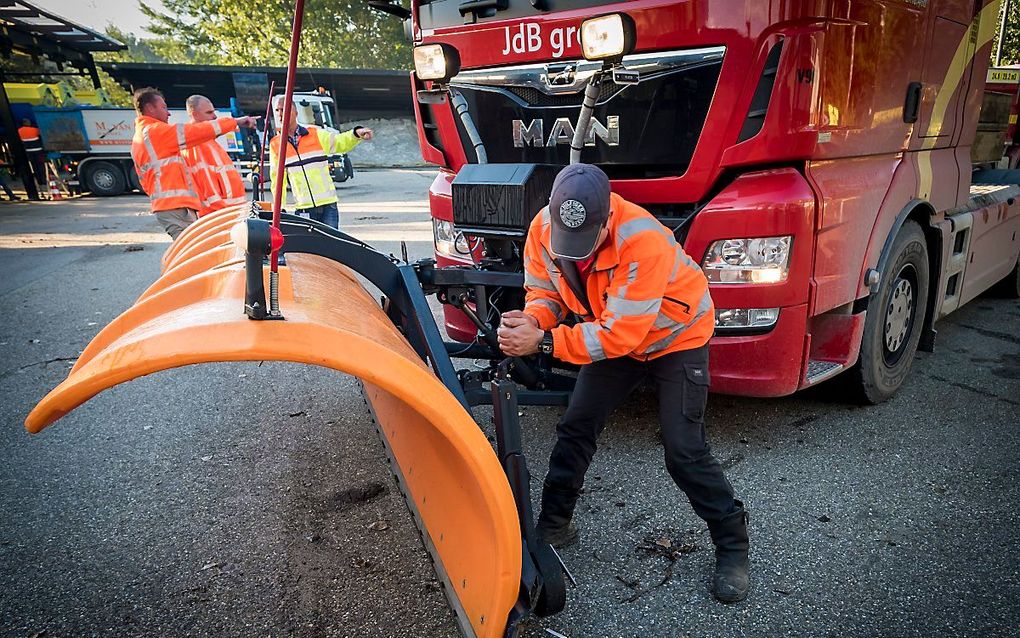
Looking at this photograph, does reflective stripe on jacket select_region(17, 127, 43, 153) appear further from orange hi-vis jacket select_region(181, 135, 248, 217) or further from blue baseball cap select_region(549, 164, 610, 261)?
blue baseball cap select_region(549, 164, 610, 261)

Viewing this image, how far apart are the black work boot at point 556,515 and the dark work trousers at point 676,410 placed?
0.20m

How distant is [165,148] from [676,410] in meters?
4.99

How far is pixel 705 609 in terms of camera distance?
208 cm

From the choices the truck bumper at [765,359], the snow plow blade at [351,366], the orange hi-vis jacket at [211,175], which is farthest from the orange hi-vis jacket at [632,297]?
the orange hi-vis jacket at [211,175]

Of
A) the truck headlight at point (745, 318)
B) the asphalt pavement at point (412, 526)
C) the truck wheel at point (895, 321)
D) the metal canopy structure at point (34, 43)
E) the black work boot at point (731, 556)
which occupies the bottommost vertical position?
the asphalt pavement at point (412, 526)

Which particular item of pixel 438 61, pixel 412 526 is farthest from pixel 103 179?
pixel 412 526

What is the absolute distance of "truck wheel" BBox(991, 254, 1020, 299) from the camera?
533 centimetres

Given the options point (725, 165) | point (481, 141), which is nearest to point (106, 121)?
point (481, 141)

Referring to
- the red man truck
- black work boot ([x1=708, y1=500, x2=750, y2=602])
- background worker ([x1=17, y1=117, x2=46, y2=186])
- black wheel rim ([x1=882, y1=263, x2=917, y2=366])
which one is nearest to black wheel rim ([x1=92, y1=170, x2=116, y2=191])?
background worker ([x1=17, y1=117, x2=46, y2=186])

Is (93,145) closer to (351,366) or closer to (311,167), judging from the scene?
(311,167)

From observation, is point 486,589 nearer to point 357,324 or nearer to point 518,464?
point 518,464

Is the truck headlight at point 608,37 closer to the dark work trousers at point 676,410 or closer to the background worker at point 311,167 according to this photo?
the dark work trousers at point 676,410

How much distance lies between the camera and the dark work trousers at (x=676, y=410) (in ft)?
6.83

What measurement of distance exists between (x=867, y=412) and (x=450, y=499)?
2.48m
